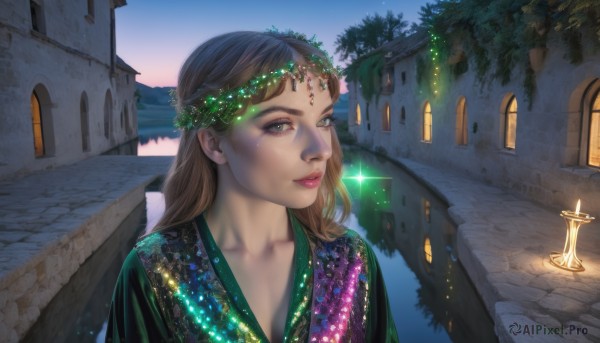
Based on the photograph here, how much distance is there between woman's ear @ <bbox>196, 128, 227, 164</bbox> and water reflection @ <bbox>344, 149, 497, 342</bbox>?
10.5 ft

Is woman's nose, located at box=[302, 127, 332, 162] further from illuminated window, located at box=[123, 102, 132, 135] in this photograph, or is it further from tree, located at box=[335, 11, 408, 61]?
tree, located at box=[335, 11, 408, 61]

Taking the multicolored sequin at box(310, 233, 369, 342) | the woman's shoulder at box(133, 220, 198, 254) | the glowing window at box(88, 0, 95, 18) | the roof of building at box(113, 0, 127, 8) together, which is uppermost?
the roof of building at box(113, 0, 127, 8)

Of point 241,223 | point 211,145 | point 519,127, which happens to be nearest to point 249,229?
point 241,223

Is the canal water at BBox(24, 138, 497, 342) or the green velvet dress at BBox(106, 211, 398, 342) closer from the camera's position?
the green velvet dress at BBox(106, 211, 398, 342)

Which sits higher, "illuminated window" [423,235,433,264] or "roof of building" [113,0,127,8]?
"roof of building" [113,0,127,8]

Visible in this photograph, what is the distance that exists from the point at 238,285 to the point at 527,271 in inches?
147

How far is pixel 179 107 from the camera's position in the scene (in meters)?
1.49

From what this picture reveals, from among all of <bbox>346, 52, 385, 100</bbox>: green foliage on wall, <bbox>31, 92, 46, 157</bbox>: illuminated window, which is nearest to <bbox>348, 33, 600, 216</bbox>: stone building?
<bbox>346, 52, 385, 100</bbox>: green foliage on wall

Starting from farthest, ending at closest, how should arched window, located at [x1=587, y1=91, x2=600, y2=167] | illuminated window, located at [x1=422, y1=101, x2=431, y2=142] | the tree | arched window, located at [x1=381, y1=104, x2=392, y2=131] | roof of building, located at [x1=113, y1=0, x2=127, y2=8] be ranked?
the tree < arched window, located at [x1=381, y1=104, x2=392, y2=131] < roof of building, located at [x1=113, y1=0, x2=127, y2=8] < illuminated window, located at [x1=422, y1=101, x2=431, y2=142] < arched window, located at [x1=587, y1=91, x2=600, y2=167]

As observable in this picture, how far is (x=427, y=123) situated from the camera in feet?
45.8

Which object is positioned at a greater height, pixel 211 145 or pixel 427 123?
pixel 427 123

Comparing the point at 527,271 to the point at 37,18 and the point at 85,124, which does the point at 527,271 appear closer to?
the point at 37,18

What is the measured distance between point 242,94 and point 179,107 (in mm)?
336

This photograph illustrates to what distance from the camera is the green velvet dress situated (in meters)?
1.25
